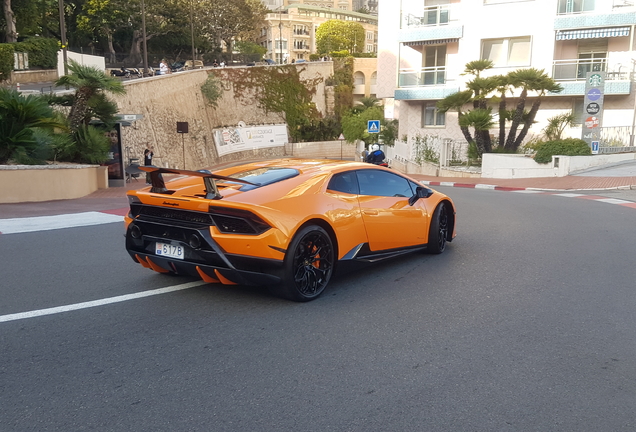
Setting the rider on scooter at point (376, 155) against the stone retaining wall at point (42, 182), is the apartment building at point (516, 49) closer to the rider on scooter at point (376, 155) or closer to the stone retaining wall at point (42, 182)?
the rider on scooter at point (376, 155)

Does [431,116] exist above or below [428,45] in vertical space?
below

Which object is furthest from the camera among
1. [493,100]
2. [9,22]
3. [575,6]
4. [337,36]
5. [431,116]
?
[337,36]

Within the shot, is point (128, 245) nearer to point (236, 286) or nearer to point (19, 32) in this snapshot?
point (236, 286)

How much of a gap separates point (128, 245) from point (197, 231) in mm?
1056

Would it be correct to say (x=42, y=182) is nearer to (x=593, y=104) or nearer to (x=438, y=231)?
(x=438, y=231)

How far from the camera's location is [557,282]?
6.84 m

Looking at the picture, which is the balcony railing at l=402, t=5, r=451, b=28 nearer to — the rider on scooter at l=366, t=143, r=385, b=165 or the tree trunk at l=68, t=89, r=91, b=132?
the rider on scooter at l=366, t=143, r=385, b=165

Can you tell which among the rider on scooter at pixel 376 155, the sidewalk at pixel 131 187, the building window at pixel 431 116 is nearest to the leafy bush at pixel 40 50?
the sidewalk at pixel 131 187

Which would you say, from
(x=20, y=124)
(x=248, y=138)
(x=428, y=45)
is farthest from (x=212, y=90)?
(x=20, y=124)

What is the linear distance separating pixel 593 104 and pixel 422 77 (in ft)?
40.6

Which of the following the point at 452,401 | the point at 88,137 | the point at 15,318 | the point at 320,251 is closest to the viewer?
the point at 452,401

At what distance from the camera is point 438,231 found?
318 inches

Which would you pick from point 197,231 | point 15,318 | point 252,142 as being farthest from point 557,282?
point 252,142

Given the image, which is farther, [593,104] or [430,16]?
[430,16]
